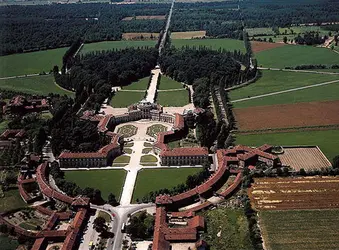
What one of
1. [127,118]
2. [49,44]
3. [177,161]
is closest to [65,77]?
[127,118]

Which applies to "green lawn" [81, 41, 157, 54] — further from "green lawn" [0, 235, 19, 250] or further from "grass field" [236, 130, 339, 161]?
"green lawn" [0, 235, 19, 250]

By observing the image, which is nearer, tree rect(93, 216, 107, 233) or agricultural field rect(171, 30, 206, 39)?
tree rect(93, 216, 107, 233)

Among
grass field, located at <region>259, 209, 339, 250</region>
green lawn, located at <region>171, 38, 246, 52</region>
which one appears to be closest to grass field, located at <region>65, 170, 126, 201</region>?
grass field, located at <region>259, 209, 339, 250</region>

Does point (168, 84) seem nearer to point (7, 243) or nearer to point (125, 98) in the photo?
point (125, 98)

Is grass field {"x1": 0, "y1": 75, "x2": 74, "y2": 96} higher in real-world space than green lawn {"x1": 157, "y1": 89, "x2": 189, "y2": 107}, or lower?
lower

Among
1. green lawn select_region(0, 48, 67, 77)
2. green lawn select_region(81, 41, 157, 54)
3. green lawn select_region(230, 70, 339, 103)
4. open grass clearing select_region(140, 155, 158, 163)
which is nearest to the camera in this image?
open grass clearing select_region(140, 155, 158, 163)

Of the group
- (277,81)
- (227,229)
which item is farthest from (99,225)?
(277,81)

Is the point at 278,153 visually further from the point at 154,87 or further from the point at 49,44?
the point at 49,44
